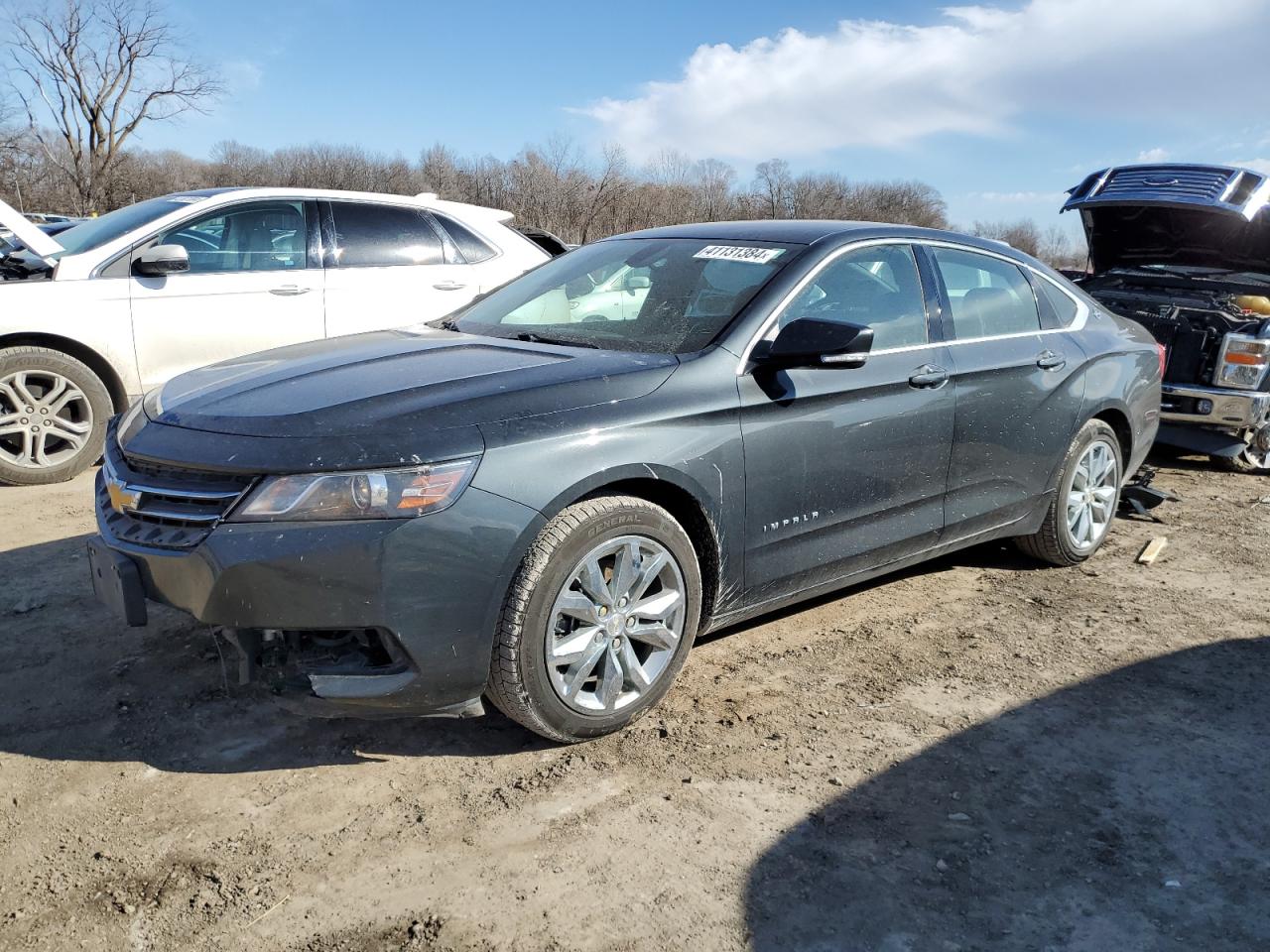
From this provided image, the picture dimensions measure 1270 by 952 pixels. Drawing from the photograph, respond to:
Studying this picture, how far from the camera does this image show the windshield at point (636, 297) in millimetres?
3537

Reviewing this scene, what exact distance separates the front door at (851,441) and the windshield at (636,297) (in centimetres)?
22

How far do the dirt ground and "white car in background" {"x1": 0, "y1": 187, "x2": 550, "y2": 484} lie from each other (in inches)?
85.3

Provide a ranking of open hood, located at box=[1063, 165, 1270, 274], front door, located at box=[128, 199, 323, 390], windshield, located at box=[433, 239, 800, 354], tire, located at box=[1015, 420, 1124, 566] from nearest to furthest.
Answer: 1. windshield, located at box=[433, 239, 800, 354]
2. tire, located at box=[1015, 420, 1124, 566]
3. front door, located at box=[128, 199, 323, 390]
4. open hood, located at box=[1063, 165, 1270, 274]

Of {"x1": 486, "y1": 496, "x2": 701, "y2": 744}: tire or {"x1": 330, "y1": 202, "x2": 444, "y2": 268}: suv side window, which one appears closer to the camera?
{"x1": 486, "y1": 496, "x2": 701, "y2": 744}: tire

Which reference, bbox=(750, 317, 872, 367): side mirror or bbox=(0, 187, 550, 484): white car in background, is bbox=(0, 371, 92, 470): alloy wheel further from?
bbox=(750, 317, 872, 367): side mirror

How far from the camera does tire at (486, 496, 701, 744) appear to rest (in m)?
2.84

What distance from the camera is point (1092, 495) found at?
4.93 m

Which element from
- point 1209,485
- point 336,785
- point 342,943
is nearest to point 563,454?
point 336,785

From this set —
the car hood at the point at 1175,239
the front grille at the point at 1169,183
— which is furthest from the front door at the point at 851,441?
the car hood at the point at 1175,239

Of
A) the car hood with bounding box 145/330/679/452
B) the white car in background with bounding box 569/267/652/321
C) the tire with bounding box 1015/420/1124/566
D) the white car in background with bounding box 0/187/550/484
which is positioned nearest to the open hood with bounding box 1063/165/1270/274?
the tire with bounding box 1015/420/1124/566

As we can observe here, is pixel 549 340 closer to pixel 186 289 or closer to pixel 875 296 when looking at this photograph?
pixel 875 296

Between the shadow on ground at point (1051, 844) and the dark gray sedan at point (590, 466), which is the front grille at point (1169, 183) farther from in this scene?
the shadow on ground at point (1051, 844)

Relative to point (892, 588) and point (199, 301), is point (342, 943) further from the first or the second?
point (199, 301)

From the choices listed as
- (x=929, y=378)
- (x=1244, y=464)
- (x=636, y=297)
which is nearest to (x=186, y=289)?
(x=636, y=297)
